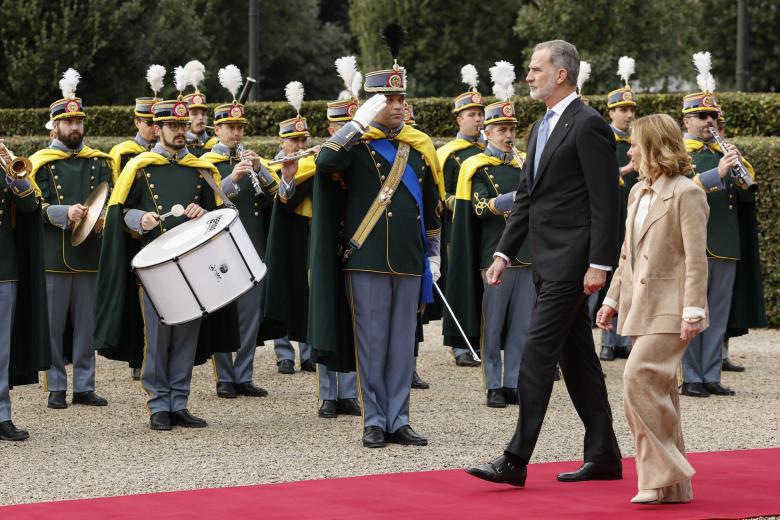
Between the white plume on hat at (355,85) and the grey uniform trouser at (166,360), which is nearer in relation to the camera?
the grey uniform trouser at (166,360)

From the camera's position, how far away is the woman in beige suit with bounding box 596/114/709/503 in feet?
21.6

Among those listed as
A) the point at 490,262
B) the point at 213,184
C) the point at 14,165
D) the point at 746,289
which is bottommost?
the point at 746,289

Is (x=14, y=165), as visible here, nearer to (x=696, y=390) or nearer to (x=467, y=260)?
(x=467, y=260)

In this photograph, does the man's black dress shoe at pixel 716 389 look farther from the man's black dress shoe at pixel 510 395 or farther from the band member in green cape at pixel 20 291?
the band member in green cape at pixel 20 291

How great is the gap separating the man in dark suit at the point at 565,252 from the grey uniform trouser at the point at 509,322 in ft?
9.30

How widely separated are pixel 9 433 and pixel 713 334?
4801 mm

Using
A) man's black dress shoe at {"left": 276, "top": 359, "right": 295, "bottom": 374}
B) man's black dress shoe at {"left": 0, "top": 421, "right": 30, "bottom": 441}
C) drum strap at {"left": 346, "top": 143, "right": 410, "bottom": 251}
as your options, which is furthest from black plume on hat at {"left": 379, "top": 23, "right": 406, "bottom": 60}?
man's black dress shoe at {"left": 276, "top": 359, "right": 295, "bottom": 374}

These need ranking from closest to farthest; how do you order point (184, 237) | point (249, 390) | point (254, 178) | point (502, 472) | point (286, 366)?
point (502, 472), point (184, 237), point (254, 178), point (249, 390), point (286, 366)

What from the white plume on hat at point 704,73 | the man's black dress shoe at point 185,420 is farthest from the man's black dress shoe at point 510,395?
the white plume on hat at point 704,73

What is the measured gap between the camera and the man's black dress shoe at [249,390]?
10781mm

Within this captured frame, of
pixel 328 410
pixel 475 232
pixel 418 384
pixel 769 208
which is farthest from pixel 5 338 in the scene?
pixel 769 208

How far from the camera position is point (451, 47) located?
1173 inches

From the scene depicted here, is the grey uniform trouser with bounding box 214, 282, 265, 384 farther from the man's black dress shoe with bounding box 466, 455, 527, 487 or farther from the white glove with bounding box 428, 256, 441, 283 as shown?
the man's black dress shoe with bounding box 466, 455, 527, 487

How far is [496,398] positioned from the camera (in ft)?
33.5
